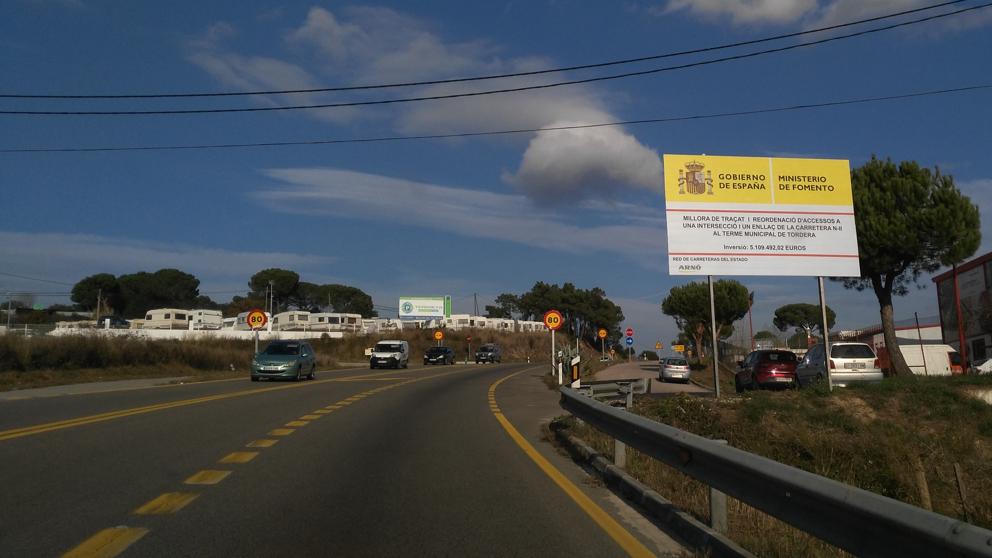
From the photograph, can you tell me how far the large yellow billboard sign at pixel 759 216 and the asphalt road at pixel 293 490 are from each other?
940cm

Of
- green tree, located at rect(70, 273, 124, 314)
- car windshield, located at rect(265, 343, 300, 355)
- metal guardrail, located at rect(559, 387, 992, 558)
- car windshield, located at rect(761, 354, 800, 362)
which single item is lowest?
metal guardrail, located at rect(559, 387, 992, 558)

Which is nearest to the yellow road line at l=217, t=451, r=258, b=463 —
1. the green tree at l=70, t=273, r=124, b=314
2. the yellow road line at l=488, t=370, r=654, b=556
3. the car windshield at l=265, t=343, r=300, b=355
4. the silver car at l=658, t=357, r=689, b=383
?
the yellow road line at l=488, t=370, r=654, b=556

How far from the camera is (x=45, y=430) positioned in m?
12.2

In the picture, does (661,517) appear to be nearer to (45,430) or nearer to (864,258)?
(45,430)

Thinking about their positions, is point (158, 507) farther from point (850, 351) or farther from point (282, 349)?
point (282, 349)

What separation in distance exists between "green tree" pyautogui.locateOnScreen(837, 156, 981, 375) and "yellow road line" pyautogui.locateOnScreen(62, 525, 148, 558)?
29.1 metres

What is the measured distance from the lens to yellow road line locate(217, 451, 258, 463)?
9635 millimetres

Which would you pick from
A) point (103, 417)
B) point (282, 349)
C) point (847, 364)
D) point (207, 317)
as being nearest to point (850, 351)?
point (847, 364)

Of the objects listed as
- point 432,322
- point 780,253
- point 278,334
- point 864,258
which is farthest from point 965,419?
point 432,322

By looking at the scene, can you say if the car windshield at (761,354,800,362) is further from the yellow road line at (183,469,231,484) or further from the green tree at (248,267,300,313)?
the green tree at (248,267,300,313)

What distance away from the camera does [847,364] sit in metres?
22.8

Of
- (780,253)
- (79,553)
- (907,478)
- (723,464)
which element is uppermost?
(780,253)

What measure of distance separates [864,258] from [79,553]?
30.8 m

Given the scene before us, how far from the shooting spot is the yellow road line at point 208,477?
8195mm
